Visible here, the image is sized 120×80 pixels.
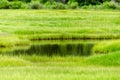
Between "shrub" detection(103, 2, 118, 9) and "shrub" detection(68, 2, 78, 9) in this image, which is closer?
"shrub" detection(103, 2, 118, 9)

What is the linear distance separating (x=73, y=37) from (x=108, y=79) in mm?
39076

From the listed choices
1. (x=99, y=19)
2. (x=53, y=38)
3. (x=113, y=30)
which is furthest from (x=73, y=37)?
(x=99, y=19)

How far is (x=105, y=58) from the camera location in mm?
26781

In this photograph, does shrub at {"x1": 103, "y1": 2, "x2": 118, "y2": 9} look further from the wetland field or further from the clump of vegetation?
the clump of vegetation

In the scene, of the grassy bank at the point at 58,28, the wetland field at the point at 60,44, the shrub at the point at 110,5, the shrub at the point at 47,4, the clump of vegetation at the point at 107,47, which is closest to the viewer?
the wetland field at the point at 60,44

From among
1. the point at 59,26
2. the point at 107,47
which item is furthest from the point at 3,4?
the point at 107,47

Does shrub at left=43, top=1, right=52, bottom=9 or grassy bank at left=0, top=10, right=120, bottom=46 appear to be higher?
grassy bank at left=0, top=10, right=120, bottom=46

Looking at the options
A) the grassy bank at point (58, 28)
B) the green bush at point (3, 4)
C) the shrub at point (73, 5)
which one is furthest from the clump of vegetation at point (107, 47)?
→ the shrub at point (73, 5)

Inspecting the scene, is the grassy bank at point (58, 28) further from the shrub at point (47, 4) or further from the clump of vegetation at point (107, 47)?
the shrub at point (47, 4)

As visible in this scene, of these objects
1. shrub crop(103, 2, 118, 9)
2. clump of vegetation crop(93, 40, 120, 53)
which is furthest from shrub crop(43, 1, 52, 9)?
clump of vegetation crop(93, 40, 120, 53)

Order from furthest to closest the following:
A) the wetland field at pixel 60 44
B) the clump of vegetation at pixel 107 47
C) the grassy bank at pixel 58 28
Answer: the grassy bank at pixel 58 28, the clump of vegetation at pixel 107 47, the wetland field at pixel 60 44

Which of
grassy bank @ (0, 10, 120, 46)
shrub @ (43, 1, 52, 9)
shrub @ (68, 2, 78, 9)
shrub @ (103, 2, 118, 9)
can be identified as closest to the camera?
grassy bank @ (0, 10, 120, 46)

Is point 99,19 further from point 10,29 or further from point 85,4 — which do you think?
point 85,4

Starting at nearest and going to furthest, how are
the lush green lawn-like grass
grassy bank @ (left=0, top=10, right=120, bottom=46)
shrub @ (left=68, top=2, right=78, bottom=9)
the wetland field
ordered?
the wetland field
grassy bank @ (left=0, top=10, right=120, bottom=46)
the lush green lawn-like grass
shrub @ (left=68, top=2, right=78, bottom=9)
